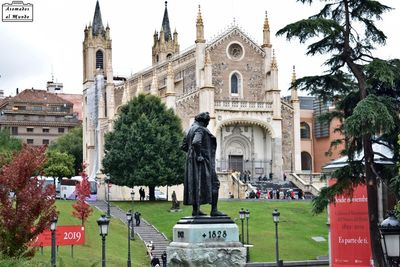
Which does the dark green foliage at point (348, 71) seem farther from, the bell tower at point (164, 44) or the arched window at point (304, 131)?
the bell tower at point (164, 44)

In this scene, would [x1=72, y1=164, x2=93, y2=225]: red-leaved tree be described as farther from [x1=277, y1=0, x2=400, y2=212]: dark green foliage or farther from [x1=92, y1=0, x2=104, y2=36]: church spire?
[x1=92, y1=0, x2=104, y2=36]: church spire

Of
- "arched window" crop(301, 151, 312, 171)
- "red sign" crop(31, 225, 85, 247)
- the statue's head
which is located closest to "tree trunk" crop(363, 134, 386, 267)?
the statue's head

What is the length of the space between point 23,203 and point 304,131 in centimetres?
6185

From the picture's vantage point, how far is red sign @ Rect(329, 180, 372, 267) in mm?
31391

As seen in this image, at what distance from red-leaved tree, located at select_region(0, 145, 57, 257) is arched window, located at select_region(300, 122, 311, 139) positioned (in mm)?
58956

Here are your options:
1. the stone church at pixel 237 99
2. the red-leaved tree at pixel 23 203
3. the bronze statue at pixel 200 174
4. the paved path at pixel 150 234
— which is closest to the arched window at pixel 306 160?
the stone church at pixel 237 99

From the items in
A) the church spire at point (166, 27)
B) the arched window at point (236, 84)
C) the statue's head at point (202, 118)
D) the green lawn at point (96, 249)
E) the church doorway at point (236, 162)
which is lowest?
the green lawn at point (96, 249)

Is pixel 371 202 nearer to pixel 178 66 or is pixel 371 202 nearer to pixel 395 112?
pixel 395 112

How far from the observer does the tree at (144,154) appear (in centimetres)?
5731

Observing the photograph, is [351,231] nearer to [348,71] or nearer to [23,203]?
[348,71]

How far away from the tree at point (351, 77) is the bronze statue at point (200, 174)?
9.41 m

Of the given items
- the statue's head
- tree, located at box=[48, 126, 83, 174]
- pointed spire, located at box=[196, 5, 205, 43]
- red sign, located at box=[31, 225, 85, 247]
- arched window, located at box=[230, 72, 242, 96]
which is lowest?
red sign, located at box=[31, 225, 85, 247]

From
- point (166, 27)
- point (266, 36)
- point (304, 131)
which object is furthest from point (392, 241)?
point (166, 27)

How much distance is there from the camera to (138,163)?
5788 centimetres
